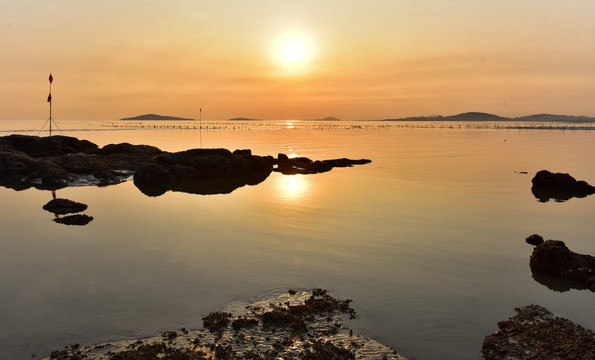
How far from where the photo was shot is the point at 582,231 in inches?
645

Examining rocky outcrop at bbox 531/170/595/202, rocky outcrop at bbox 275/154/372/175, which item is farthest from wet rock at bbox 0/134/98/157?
rocky outcrop at bbox 531/170/595/202

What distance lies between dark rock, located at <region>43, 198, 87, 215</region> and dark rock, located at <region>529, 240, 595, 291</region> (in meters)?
19.5

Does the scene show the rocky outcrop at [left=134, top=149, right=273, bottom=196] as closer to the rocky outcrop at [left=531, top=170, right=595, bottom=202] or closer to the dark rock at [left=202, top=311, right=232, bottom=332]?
the dark rock at [left=202, top=311, right=232, bottom=332]

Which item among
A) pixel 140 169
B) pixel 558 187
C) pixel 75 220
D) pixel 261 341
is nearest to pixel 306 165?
pixel 140 169

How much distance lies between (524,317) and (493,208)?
40.8 feet

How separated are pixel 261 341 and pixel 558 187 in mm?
25167

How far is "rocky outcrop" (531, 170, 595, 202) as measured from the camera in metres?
24.7

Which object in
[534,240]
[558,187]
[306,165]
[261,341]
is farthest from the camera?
[306,165]

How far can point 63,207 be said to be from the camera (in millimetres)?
19594

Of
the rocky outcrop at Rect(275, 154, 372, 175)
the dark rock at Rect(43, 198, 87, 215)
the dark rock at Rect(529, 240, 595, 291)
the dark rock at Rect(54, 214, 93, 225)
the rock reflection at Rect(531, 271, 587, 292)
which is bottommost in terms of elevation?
the rock reflection at Rect(531, 271, 587, 292)

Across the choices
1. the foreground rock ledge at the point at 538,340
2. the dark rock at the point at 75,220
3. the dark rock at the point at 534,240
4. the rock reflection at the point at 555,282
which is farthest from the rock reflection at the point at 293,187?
the foreground rock ledge at the point at 538,340

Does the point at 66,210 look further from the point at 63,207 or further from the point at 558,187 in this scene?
the point at 558,187

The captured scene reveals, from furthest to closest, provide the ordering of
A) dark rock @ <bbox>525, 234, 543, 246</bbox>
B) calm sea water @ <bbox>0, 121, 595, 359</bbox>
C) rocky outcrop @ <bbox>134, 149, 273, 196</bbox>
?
1. rocky outcrop @ <bbox>134, 149, 273, 196</bbox>
2. dark rock @ <bbox>525, 234, 543, 246</bbox>
3. calm sea water @ <bbox>0, 121, 595, 359</bbox>

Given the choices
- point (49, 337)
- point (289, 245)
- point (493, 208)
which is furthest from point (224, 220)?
point (493, 208)
